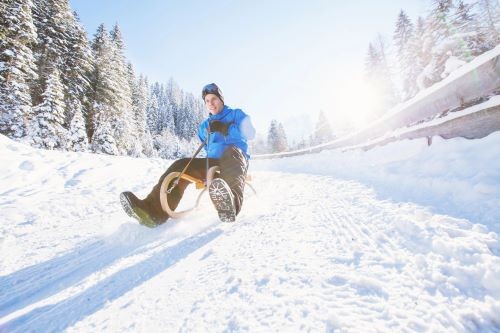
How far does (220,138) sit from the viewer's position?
3.80m

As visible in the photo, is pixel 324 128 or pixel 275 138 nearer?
pixel 324 128

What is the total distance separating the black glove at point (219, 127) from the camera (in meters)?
3.79

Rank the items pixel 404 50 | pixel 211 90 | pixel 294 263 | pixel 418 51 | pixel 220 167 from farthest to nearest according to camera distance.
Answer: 1. pixel 404 50
2. pixel 418 51
3. pixel 211 90
4. pixel 220 167
5. pixel 294 263

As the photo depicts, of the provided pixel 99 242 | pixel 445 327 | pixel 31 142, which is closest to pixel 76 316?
pixel 99 242

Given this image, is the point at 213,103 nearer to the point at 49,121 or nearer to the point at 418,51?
the point at 49,121

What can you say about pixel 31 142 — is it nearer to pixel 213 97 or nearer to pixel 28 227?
pixel 28 227

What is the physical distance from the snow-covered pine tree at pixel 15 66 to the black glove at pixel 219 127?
16782mm

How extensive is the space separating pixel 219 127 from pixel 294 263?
8.21 ft

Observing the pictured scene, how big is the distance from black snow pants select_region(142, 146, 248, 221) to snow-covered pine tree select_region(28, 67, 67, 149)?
1667 centimetres

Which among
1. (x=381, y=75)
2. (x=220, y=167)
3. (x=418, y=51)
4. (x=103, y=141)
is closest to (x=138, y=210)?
(x=220, y=167)

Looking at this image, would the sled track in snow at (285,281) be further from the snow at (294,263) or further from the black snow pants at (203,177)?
the black snow pants at (203,177)

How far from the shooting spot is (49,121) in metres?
16.8

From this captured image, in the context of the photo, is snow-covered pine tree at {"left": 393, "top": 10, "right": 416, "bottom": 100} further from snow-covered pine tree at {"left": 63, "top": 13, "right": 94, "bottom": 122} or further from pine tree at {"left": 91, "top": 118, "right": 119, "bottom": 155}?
snow-covered pine tree at {"left": 63, "top": 13, "right": 94, "bottom": 122}

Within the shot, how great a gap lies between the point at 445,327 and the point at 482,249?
70 centimetres
